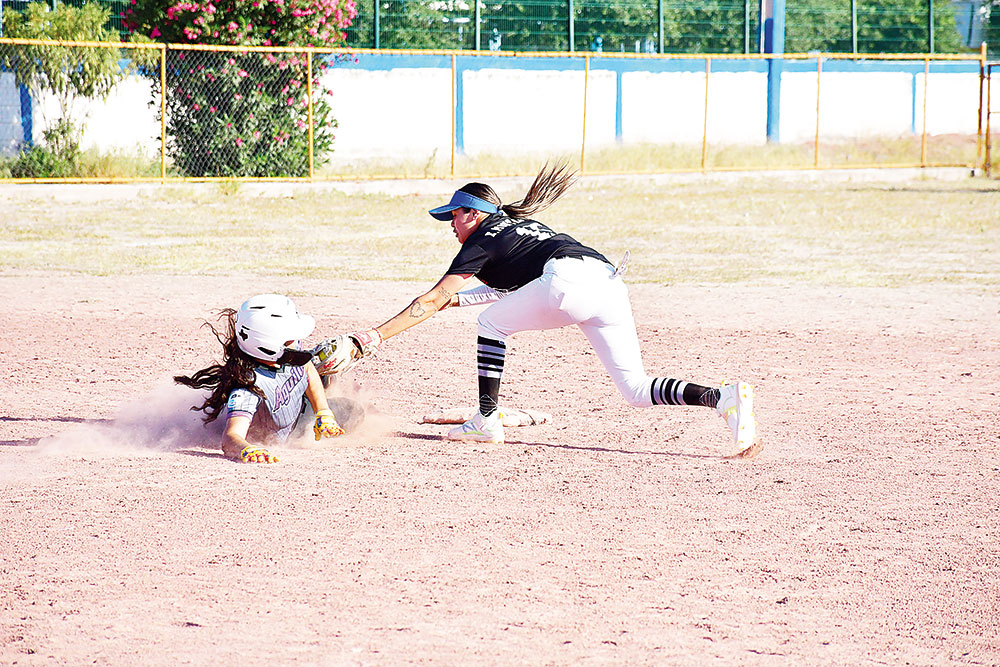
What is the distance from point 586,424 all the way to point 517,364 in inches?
72.8

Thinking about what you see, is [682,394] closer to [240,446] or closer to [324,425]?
[324,425]

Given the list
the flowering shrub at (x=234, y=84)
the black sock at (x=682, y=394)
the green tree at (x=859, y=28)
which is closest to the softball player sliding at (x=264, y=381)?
the black sock at (x=682, y=394)

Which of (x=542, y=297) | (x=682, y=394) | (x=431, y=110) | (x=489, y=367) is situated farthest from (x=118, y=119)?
(x=682, y=394)

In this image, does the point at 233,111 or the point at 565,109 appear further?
the point at 565,109

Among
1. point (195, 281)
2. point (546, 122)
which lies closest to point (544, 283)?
point (195, 281)

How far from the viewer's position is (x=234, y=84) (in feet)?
72.7

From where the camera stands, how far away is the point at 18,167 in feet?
69.2

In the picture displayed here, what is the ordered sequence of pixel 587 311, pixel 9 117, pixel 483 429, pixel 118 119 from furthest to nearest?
pixel 118 119 → pixel 9 117 → pixel 483 429 → pixel 587 311

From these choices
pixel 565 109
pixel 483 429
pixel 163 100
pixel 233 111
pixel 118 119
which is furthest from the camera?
pixel 565 109

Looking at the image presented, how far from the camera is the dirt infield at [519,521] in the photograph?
4.17 m

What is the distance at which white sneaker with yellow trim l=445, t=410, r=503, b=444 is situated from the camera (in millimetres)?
6832

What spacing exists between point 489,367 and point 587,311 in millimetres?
683

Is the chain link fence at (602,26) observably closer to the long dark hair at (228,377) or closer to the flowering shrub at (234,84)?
the flowering shrub at (234,84)

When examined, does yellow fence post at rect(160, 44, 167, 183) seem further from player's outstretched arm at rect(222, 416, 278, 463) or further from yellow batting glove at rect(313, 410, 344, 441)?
player's outstretched arm at rect(222, 416, 278, 463)
